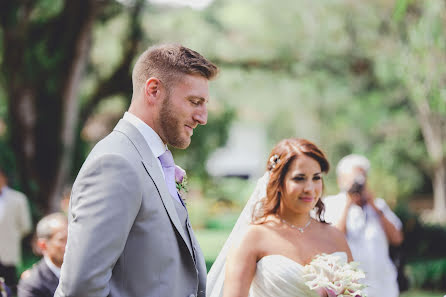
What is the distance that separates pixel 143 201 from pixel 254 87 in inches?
932

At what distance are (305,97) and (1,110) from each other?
48.3ft

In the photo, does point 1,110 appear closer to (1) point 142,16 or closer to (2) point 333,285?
(1) point 142,16

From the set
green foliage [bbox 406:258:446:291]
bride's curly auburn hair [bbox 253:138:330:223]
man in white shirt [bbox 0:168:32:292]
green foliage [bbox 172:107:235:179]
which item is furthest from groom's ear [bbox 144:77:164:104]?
green foliage [bbox 172:107:235:179]

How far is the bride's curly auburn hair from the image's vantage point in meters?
3.62

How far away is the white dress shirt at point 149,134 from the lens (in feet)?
7.45

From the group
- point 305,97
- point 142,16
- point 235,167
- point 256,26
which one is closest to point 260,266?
point 142,16

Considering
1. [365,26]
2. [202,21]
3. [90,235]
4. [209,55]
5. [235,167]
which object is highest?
[365,26]

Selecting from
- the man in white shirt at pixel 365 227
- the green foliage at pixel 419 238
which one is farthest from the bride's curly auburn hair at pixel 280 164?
the green foliage at pixel 419 238

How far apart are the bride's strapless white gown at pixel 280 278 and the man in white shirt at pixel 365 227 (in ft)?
8.36

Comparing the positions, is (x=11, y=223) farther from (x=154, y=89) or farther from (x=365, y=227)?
(x=154, y=89)

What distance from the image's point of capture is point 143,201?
6.76ft

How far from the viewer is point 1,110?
65.0 ft

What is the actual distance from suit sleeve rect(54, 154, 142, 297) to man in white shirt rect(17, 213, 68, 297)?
221cm

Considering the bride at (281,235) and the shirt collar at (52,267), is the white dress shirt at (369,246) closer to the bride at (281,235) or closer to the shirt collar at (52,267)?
the bride at (281,235)
